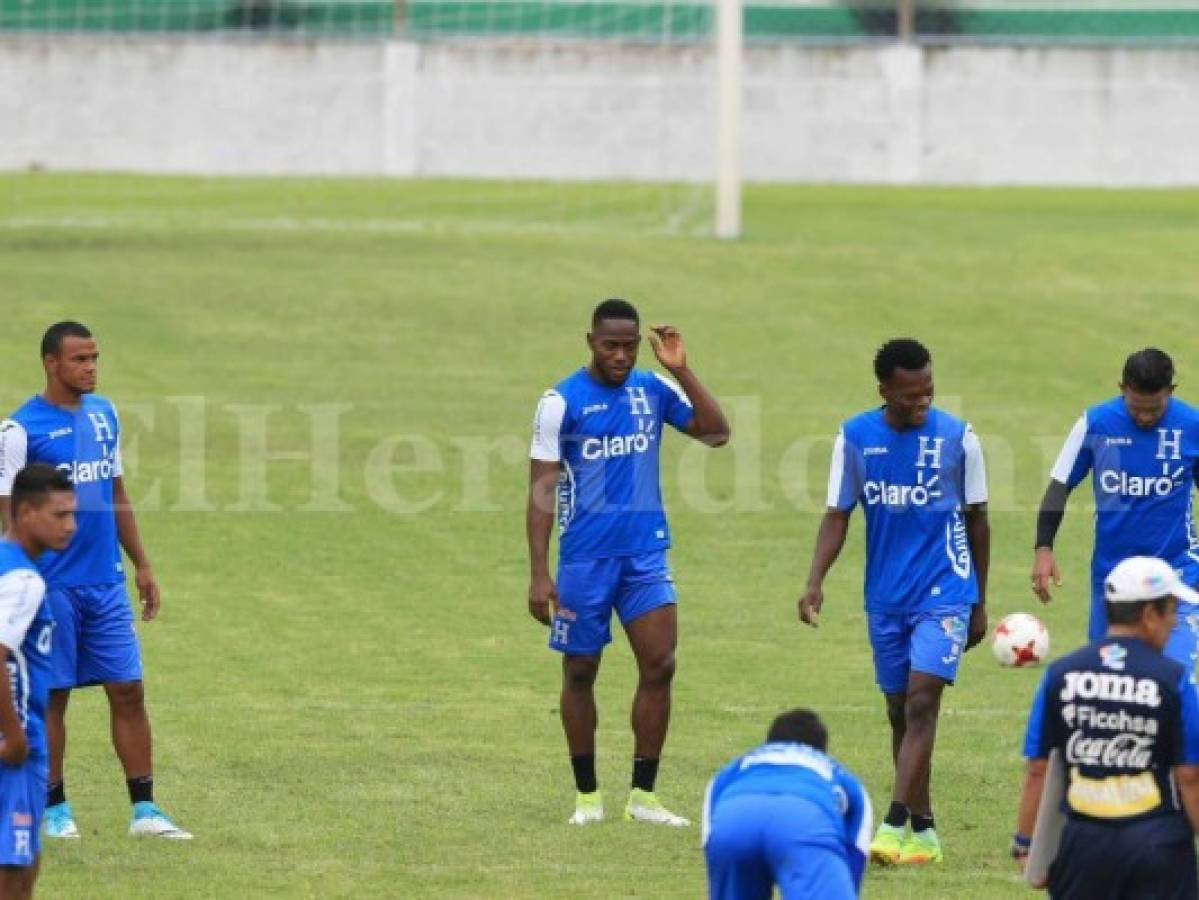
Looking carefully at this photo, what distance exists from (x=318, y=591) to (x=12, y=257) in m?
15.9

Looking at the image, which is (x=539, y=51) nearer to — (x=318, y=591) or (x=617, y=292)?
(x=617, y=292)

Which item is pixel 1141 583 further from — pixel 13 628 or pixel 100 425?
pixel 100 425

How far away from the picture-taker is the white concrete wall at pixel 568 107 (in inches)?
1866

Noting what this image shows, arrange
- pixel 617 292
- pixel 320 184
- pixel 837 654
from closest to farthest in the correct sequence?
pixel 837 654 < pixel 617 292 < pixel 320 184

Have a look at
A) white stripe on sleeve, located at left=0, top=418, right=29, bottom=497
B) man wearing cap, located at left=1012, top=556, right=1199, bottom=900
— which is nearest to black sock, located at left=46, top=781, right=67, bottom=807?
white stripe on sleeve, located at left=0, top=418, right=29, bottom=497

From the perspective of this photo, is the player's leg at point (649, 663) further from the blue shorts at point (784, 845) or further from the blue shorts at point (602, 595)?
the blue shorts at point (784, 845)

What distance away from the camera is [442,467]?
83.2ft

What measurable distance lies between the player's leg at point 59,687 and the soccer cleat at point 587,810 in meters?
2.49

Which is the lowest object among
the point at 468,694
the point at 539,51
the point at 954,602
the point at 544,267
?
the point at 468,694

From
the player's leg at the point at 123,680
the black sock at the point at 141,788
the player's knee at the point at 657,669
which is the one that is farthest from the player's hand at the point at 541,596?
the black sock at the point at 141,788

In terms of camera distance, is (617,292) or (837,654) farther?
(617,292)

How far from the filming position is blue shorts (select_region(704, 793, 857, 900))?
870 centimetres

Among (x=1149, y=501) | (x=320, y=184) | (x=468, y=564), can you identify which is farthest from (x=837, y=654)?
(x=320, y=184)

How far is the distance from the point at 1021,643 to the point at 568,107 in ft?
119
